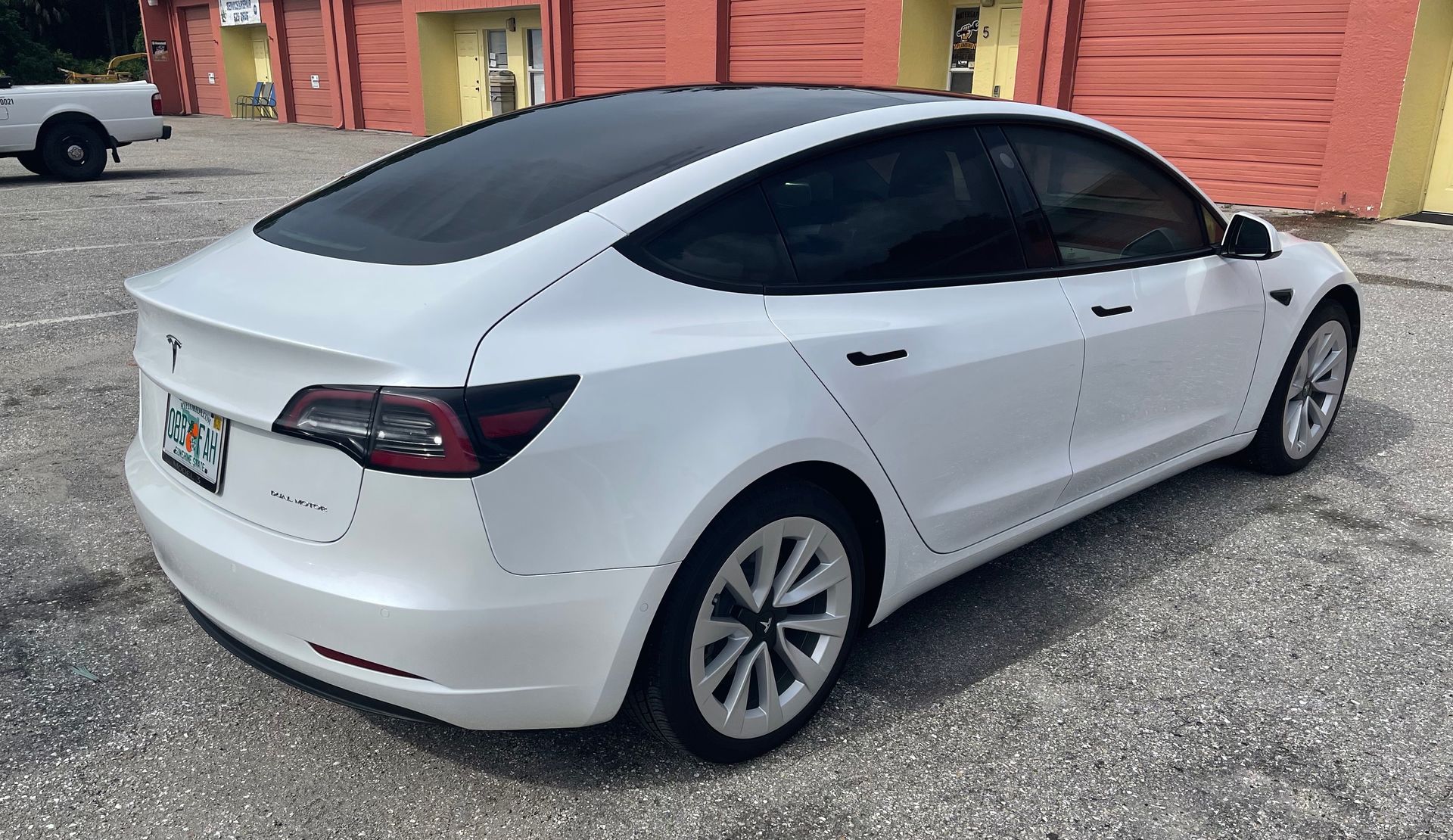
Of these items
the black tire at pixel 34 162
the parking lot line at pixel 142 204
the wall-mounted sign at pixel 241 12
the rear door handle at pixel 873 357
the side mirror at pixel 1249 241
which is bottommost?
the parking lot line at pixel 142 204

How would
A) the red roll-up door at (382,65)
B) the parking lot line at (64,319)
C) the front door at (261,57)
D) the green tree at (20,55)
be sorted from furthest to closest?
1. the green tree at (20,55)
2. the front door at (261,57)
3. the red roll-up door at (382,65)
4. the parking lot line at (64,319)

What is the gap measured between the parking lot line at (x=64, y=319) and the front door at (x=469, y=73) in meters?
16.6

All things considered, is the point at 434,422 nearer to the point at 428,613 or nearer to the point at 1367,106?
the point at 428,613

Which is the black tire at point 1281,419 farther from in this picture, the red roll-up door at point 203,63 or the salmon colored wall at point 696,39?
the red roll-up door at point 203,63

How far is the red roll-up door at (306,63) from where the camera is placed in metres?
26.6

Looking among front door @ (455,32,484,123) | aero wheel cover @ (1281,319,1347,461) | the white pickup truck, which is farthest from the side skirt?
front door @ (455,32,484,123)

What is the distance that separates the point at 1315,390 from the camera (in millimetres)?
4582

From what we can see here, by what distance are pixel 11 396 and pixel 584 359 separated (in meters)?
4.57

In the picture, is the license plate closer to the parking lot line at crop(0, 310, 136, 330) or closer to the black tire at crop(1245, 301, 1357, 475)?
the black tire at crop(1245, 301, 1357, 475)

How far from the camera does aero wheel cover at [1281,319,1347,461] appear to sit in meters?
4.46

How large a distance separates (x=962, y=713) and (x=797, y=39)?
570 inches

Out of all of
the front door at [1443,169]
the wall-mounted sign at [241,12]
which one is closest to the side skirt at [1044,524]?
the front door at [1443,169]

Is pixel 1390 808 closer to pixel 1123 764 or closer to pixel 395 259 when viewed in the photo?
pixel 1123 764

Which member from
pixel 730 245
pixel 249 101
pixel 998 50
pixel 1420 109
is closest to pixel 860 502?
pixel 730 245
